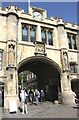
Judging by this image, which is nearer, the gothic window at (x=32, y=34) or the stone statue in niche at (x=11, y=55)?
the stone statue in niche at (x=11, y=55)

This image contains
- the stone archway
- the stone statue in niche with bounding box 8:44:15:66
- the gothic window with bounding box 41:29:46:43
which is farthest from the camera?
the gothic window with bounding box 41:29:46:43

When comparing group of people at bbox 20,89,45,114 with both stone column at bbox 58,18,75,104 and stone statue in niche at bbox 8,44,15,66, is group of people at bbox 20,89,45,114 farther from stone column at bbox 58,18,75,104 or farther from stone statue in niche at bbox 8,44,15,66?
stone statue in niche at bbox 8,44,15,66

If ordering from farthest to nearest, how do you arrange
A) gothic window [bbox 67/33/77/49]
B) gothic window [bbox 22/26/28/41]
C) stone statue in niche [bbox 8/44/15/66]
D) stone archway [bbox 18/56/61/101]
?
gothic window [bbox 67/33/77/49]
stone archway [bbox 18/56/61/101]
gothic window [bbox 22/26/28/41]
stone statue in niche [bbox 8/44/15/66]

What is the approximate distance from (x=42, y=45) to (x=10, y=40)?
4038 millimetres

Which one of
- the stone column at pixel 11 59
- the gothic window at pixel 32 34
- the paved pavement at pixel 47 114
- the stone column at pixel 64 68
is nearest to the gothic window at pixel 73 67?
the stone column at pixel 64 68

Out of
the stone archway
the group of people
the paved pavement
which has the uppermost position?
the stone archway

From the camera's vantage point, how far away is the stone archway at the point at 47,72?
2318 centimetres

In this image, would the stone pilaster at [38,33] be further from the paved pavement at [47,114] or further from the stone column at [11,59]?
the paved pavement at [47,114]

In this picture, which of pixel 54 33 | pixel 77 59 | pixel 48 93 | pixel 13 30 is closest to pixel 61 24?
pixel 54 33

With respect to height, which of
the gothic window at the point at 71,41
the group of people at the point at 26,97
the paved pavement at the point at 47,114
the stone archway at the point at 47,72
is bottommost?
the paved pavement at the point at 47,114

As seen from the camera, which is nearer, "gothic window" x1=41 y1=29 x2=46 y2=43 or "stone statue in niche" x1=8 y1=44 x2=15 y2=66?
"stone statue in niche" x1=8 y1=44 x2=15 y2=66

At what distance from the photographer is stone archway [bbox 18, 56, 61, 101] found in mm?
23181

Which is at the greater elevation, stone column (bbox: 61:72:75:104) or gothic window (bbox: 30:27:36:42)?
gothic window (bbox: 30:27:36:42)

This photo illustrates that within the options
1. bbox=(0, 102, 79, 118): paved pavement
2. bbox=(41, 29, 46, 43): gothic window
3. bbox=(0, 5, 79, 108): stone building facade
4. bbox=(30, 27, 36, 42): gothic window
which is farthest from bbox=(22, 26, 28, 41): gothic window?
bbox=(0, 102, 79, 118): paved pavement
